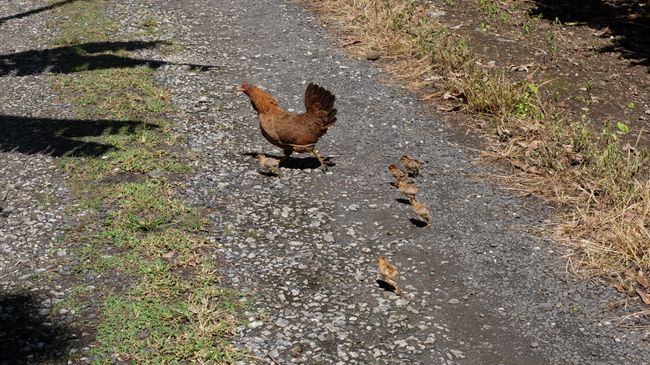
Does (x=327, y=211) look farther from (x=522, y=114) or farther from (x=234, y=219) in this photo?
(x=522, y=114)

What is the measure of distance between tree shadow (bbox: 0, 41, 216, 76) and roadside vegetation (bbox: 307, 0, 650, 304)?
8.31 ft

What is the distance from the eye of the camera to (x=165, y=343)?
4930mm

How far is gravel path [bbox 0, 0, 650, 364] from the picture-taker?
5121mm

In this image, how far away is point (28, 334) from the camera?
4980 millimetres

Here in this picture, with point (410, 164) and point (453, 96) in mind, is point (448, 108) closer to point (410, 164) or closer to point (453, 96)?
point (453, 96)

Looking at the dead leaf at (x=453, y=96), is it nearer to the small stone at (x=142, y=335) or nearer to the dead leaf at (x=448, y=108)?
the dead leaf at (x=448, y=108)

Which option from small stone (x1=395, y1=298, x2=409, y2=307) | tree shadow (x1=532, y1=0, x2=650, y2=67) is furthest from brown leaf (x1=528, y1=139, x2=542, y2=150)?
tree shadow (x1=532, y1=0, x2=650, y2=67)

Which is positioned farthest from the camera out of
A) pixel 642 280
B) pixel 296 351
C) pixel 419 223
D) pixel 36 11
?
pixel 36 11

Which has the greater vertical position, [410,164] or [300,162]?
[410,164]

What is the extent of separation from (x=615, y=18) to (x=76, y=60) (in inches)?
281

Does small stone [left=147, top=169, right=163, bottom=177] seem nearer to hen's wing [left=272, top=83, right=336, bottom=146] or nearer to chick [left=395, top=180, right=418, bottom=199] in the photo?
hen's wing [left=272, top=83, right=336, bottom=146]

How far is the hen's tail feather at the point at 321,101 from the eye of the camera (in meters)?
6.95

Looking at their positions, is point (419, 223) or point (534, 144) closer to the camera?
point (419, 223)

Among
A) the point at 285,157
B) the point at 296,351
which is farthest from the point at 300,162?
the point at 296,351
